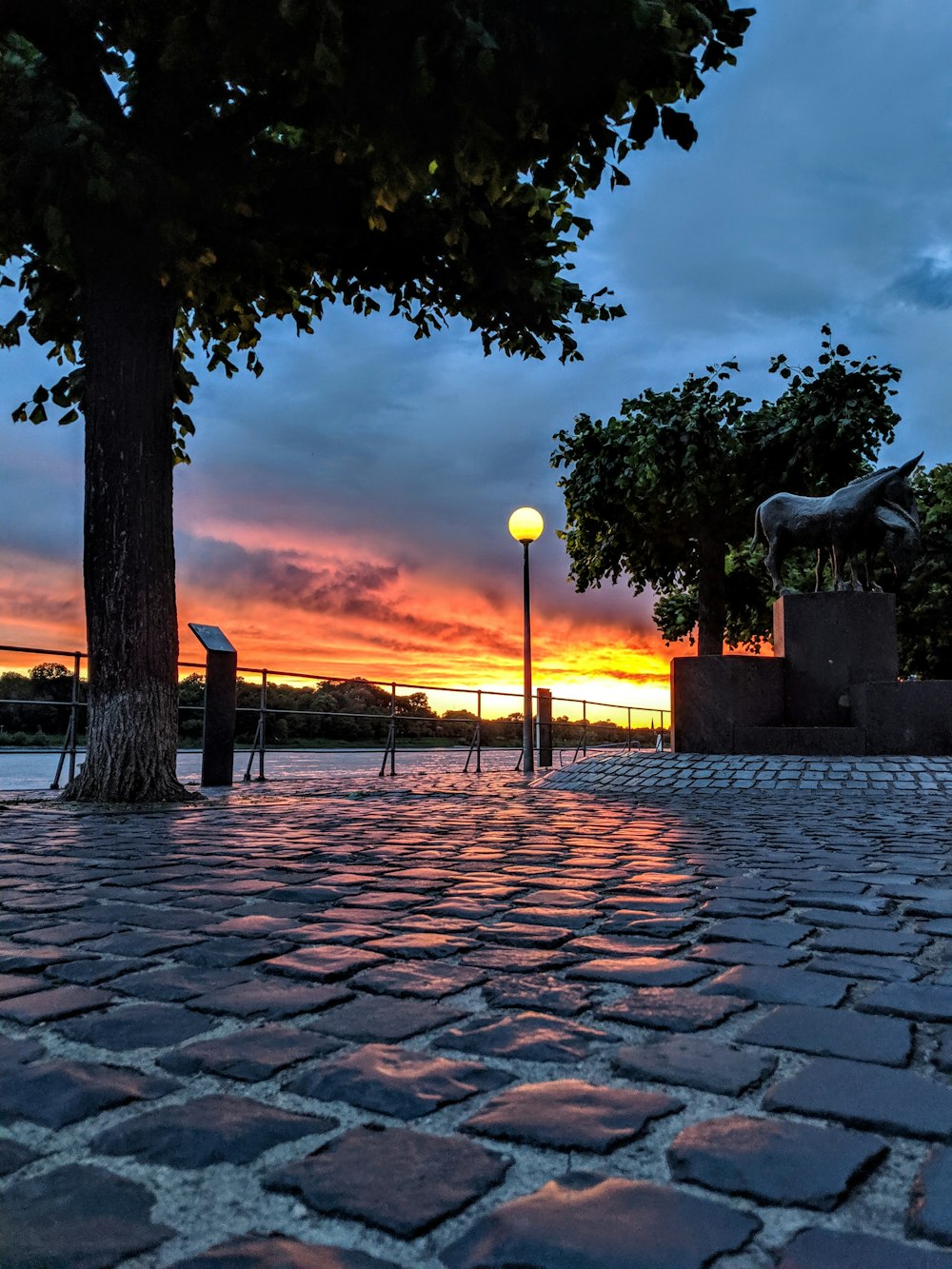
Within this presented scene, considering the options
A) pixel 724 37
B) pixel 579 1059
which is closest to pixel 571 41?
pixel 724 37

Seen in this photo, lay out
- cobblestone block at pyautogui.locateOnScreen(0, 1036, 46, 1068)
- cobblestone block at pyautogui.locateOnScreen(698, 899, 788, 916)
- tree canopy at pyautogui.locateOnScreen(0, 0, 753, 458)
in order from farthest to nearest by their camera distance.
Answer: tree canopy at pyautogui.locateOnScreen(0, 0, 753, 458), cobblestone block at pyautogui.locateOnScreen(698, 899, 788, 916), cobblestone block at pyautogui.locateOnScreen(0, 1036, 46, 1068)

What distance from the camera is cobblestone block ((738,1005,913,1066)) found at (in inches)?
78.1

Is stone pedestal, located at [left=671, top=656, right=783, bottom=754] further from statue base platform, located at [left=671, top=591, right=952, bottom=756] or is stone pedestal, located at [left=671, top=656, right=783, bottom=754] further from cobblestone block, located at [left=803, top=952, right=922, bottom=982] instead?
cobblestone block, located at [left=803, top=952, right=922, bottom=982]

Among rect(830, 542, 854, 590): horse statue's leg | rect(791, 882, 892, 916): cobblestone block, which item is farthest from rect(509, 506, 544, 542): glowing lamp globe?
rect(791, 882, 892, 916): cobblestone block

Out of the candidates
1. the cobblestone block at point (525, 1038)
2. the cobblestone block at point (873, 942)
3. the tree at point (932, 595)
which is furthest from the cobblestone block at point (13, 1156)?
the tree at point (932, 595)

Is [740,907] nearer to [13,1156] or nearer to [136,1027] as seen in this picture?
[136,1027]

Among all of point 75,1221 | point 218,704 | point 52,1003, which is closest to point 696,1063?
point 75,1221

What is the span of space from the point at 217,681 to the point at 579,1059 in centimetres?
917

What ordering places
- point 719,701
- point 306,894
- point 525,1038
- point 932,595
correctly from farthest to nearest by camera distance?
1. point 932,595
2. point 719,701
3. point 306,894
4. point 525,1038

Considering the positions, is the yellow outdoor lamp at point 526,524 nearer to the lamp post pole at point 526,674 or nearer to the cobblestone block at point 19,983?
the lamp post pole at point 526,674

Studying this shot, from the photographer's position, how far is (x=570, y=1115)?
64.4 inches

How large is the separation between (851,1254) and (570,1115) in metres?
0.53

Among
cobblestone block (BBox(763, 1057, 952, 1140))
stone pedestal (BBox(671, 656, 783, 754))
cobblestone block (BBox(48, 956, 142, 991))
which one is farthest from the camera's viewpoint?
stone pedestal (BBox(671, 656, 783, 754))

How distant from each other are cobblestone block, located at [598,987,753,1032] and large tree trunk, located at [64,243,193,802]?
22.4 ft
